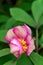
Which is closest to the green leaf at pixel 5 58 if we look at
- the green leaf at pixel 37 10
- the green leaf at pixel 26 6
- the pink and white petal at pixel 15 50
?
the pink and white petal at pixel 15 50

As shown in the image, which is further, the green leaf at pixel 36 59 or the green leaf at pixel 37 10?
the green leaf at pixel 37 10

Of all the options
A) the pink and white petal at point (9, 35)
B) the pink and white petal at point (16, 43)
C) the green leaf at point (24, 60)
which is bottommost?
the green leaf at point (24, 60)

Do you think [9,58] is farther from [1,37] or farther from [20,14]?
[20,14]

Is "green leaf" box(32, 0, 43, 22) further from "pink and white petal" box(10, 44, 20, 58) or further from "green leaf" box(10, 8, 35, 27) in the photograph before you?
"pink and white petal" box(10, 44, 20, 58)

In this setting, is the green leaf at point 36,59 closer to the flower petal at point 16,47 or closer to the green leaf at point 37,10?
the flower petal at point 16,47

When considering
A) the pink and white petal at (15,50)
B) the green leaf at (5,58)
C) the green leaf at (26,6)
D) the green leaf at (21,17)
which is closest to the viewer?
the pink and white petal at (15,50)

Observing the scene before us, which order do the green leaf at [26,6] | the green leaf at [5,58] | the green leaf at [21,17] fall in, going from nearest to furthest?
the green leaf at [5,58]
the green leaf at [21,17]
the green leaf at [26,6]

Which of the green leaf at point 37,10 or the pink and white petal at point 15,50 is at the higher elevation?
the green leaf at point 37,10

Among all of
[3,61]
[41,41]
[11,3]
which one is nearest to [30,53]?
[3,61]
